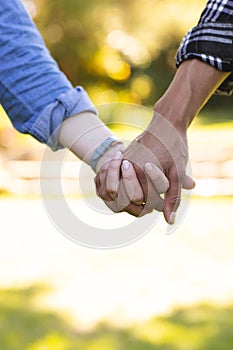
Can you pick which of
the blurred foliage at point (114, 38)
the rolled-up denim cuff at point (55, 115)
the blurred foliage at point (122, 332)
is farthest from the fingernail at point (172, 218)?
the blurred foliage at point (114, 38)

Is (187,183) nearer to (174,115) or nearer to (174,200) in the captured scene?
(174,200)

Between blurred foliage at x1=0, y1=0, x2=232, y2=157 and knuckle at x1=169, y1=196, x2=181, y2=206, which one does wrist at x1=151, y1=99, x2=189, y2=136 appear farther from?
blurred foliage at x1=0, y1=0, x2=232, y2=157

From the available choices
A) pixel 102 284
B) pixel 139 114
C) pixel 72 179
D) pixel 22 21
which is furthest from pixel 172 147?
pixel 72 179

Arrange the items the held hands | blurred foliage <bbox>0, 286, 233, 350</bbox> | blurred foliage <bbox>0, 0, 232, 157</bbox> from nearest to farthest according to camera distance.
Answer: the held hands → blurred foliage <bbox>0, 286, 233, 350</bbox> → blurred foliage <bbox>0, 0, 232, 157</bbox>

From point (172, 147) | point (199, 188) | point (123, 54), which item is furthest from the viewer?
point (123, 54)

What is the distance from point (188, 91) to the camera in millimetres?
1585

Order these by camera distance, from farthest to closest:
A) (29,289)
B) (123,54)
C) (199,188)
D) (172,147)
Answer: (123,54) < (199,188) < (29,289) < (172,147)

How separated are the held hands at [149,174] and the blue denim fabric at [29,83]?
148 mm

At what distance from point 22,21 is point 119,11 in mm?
11546

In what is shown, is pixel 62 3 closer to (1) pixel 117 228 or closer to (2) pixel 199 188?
(2) pixel 199 188

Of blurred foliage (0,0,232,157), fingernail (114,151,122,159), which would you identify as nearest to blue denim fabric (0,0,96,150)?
fingernail (114,151,122,159)

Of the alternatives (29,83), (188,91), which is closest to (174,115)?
(188,91)

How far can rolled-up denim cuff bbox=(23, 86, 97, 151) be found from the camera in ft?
5.63

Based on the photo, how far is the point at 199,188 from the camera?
291 inches
